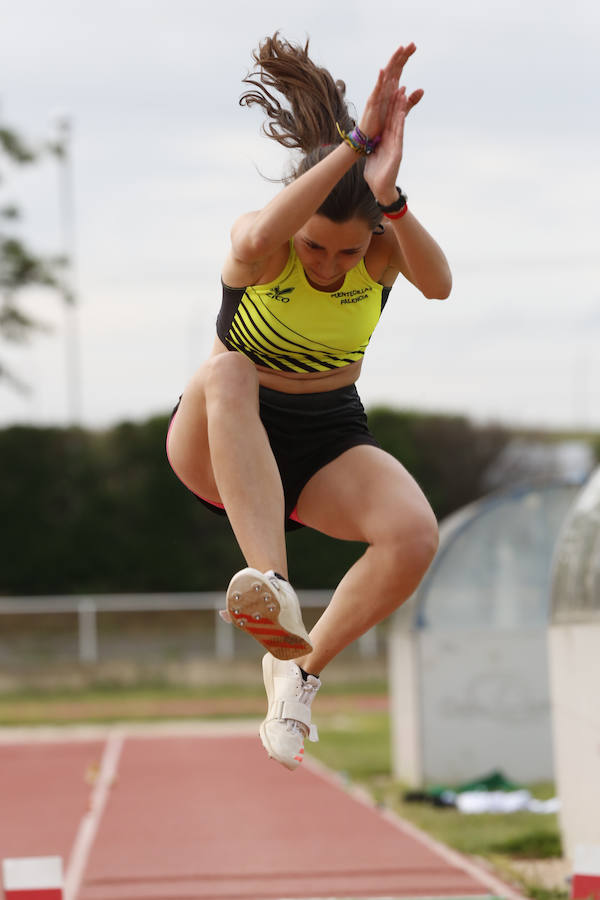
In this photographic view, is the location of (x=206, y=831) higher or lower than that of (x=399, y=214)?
lower

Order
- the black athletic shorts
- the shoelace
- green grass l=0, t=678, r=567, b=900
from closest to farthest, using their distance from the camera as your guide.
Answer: the shoelace
the black athletic shorts
green grass l=0, t=678, r=567, b=900

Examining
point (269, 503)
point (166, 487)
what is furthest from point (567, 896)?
point (166, 487)

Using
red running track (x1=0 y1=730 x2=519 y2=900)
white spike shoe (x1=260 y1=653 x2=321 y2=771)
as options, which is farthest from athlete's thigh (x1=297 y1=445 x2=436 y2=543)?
red running track (x1=0 y1=730 x2=519 y2=900)

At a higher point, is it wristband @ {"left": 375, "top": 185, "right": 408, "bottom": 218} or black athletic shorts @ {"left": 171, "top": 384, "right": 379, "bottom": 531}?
wristband @ {"left": 375, "top": 185, "right": 408, "bottom": 218}

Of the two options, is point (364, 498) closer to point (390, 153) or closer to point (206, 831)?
point (390, 153)

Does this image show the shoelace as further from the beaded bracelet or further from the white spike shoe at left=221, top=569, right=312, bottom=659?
the beaded bracelet

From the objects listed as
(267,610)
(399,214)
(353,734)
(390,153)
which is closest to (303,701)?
(267,610)

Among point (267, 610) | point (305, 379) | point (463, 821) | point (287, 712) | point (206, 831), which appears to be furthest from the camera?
point (463, 821)

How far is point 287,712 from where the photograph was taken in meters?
4.27

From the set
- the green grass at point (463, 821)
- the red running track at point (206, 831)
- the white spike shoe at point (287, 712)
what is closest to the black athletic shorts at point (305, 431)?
the white spike shoe at point (287, 712)

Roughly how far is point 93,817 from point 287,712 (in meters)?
8.04

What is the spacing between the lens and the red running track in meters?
8.62

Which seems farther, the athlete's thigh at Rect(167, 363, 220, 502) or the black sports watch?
the athlete's thigh at Rect(167, 363, 220, 502)

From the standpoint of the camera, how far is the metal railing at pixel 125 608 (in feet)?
70.8
